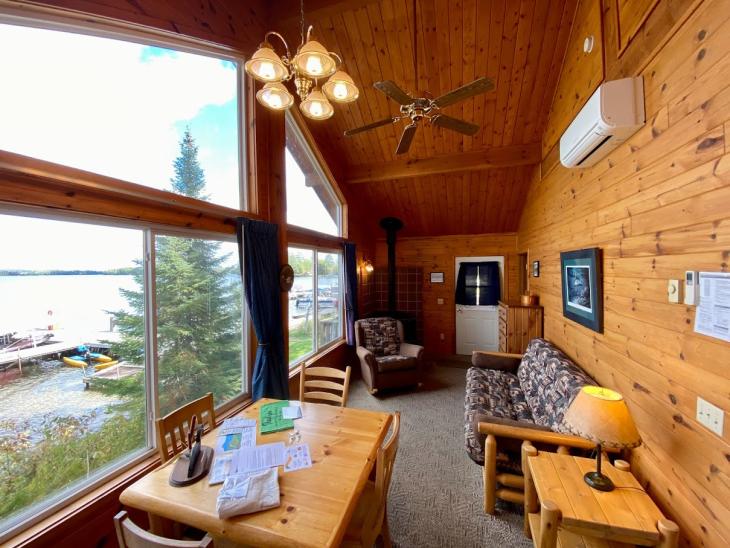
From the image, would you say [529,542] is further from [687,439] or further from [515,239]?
[515,239]

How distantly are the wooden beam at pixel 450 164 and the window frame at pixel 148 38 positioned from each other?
6.87ft

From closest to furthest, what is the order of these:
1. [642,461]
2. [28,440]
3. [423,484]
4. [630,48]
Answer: [28,440], [642,461], [630,48], [423,484]

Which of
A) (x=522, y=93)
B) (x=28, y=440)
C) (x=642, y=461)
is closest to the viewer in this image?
(x=28, y=440)

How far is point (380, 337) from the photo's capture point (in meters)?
4.45

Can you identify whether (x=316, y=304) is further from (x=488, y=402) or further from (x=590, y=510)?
(x=590, y=510)

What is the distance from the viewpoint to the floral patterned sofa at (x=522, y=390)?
82.7 inches

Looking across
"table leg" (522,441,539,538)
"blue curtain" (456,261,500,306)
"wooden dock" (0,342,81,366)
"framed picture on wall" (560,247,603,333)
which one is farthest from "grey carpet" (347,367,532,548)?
"blue curtain" (456,261,500,306)

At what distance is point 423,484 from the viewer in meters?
2.24

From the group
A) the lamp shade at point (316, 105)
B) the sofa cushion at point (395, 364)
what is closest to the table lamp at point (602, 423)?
the lamp shade at point (316, 105)

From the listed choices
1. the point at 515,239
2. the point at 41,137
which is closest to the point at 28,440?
the point at 41,137

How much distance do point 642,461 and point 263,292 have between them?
2855mm

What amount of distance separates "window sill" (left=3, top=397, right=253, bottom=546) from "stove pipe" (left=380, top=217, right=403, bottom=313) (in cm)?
428

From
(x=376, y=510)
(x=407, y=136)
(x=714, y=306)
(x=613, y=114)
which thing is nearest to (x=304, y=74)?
(x=407, y=136)

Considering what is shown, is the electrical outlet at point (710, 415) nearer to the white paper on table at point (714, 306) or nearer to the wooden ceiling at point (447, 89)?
the white paper on table at point (714, 306)
